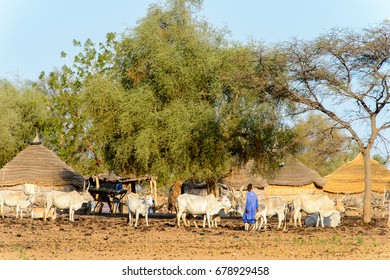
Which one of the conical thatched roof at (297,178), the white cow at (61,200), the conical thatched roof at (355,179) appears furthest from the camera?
the conical thatched roof at (355,179)

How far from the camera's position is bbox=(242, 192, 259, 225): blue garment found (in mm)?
22438

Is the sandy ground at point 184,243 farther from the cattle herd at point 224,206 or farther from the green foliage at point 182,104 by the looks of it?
the green foliage at point 182,104

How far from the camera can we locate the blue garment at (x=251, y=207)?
22.4 meters

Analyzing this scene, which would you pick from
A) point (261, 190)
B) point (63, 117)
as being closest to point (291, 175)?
point (261, 190)

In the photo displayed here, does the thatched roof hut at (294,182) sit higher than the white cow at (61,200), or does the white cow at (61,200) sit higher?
the thatched roof hut at (294,182)

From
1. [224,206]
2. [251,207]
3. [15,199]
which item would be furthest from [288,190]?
[251,207]

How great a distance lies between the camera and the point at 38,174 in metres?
38.9

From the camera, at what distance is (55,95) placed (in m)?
57.0

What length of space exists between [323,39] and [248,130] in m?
5.81

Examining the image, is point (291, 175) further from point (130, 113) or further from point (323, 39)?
point (323, 39)

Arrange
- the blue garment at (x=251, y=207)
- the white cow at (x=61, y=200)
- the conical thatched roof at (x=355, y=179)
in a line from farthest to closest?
the conical thatched roof at (x=355, y=179), the white cow at (x=61, y=200), the blue garment at (x=251, y=207)

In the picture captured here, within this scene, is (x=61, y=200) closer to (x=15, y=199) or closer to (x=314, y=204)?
(x=15, y=199)

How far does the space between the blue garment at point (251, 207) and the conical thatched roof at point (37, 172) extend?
59.0 ft

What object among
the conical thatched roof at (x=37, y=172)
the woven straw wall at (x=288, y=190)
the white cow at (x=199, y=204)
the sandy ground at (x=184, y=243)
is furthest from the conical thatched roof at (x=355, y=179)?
the white cow at (x=199, y=204)
